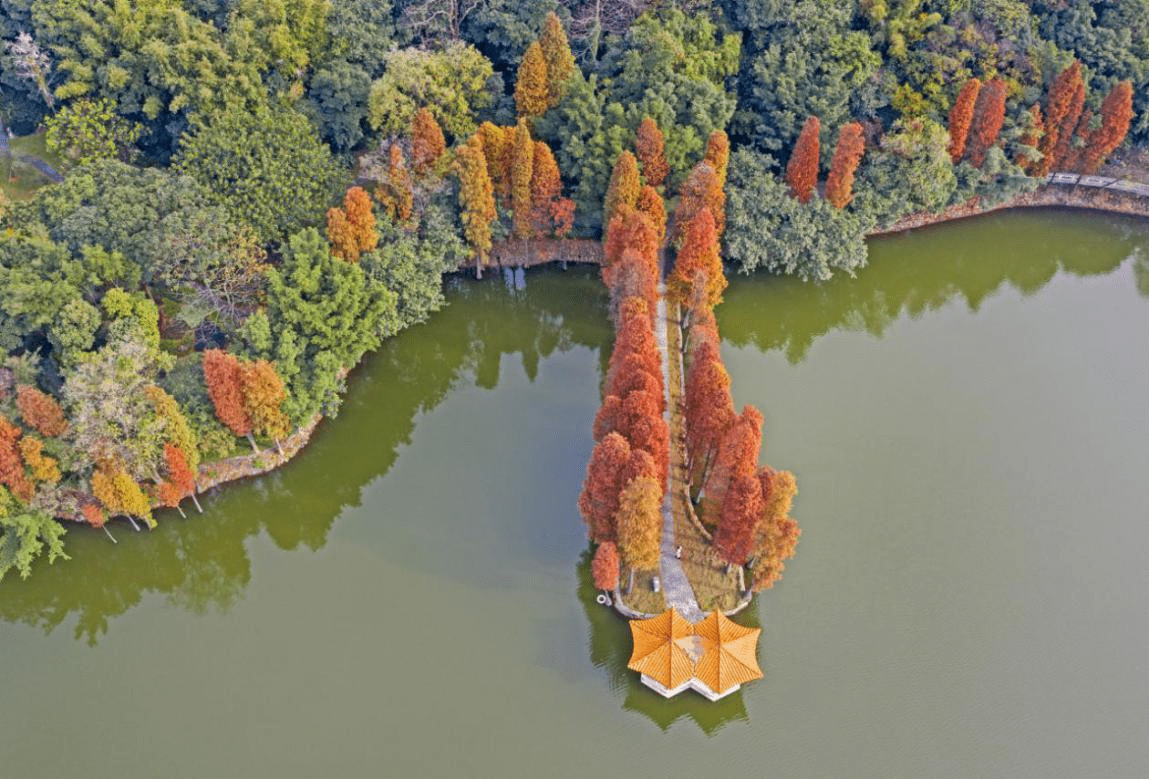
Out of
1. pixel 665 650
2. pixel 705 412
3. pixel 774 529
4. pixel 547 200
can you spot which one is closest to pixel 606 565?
pixel 665 650

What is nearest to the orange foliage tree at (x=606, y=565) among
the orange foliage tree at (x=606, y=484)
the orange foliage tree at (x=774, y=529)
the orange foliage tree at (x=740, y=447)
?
the orange foliage tree at (x=606, y=484)

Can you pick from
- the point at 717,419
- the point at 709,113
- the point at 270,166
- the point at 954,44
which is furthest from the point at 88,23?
the point at 954,44

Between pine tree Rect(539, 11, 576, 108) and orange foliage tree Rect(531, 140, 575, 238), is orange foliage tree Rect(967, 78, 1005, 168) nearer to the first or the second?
pine tree Rect(539, 11, 576, 108)

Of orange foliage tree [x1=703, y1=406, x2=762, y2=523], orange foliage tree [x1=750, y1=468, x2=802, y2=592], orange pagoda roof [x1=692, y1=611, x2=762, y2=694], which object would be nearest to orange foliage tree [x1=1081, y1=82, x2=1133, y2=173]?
orange foliage tree [x1=703, y1=406, x2=762, y2=523]

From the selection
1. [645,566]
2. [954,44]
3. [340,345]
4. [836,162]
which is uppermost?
[954,44]

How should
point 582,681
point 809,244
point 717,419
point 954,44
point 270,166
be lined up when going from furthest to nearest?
point 954,44 → point 809,244 → point 270,166 → point 717,419 → point 582,681

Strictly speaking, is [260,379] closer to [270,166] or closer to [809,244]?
[270,166]
